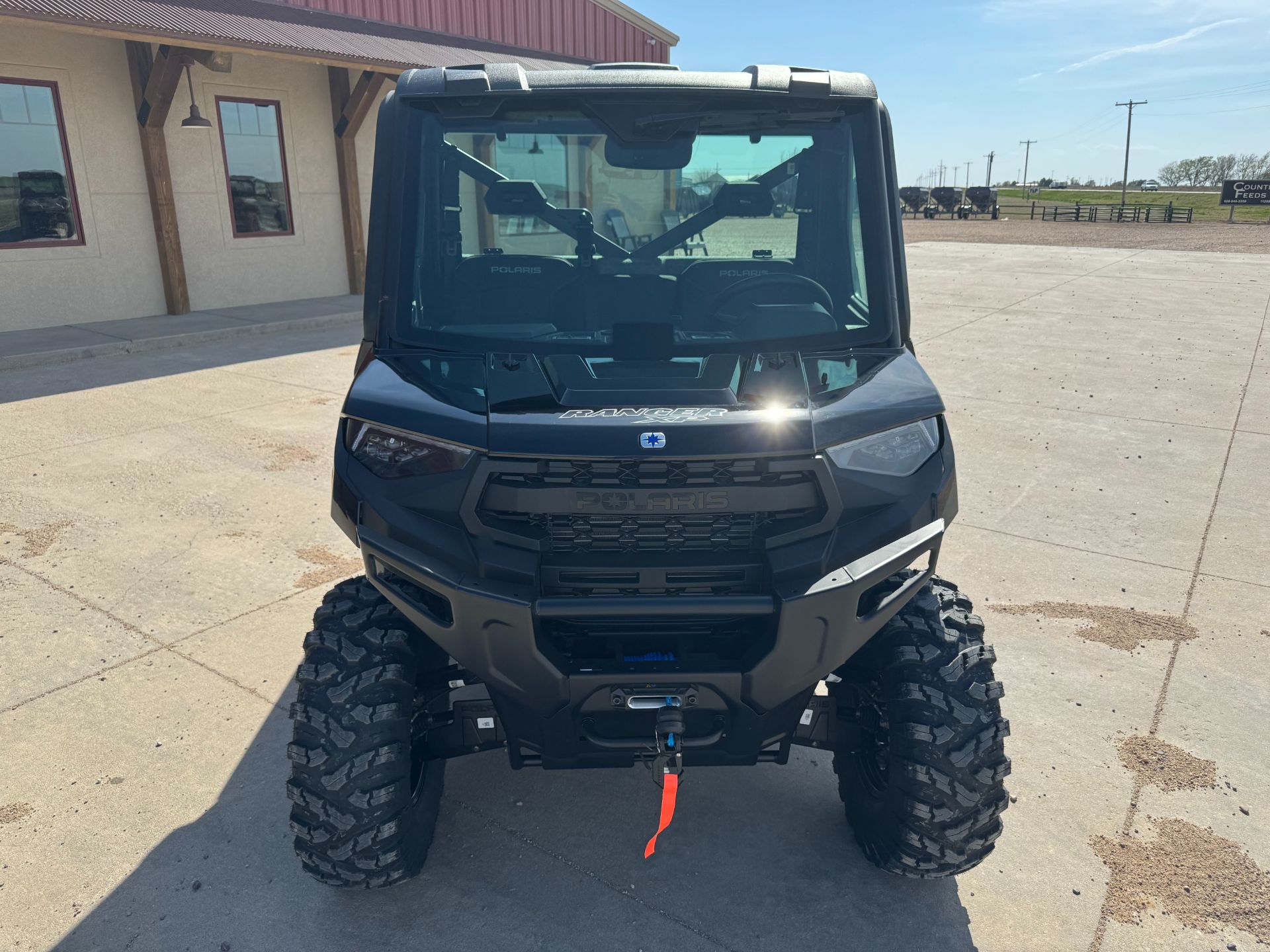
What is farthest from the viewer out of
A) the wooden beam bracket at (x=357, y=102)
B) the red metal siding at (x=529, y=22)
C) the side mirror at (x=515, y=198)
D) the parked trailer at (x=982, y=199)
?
the parked trailer at (x=982, y=199)

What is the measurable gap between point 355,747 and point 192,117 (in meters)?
12.5

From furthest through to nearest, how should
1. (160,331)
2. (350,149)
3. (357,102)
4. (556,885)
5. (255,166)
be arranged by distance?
(350,149)
(357,102)
(255,166)
(160,331)
(556,885)

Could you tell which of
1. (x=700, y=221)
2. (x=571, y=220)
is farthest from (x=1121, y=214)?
(x=571, y=220)

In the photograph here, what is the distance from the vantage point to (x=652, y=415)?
7.43ft

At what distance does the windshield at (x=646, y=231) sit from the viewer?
2707 mm

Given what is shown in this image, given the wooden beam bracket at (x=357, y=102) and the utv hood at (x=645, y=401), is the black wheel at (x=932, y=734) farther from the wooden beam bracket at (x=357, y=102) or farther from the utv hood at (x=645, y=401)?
the wooden beam bracket at (x=357, y=102)

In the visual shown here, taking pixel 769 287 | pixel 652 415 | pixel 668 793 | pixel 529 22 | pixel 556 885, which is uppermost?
pixel 529 22

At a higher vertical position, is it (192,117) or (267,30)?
(267,30)

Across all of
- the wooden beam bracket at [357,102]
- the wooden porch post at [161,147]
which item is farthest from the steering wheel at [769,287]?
the wooden beam bracket at [357,102]

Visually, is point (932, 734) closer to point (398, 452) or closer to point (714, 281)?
point (714, 281)

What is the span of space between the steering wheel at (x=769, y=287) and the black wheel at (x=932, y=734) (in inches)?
36.0

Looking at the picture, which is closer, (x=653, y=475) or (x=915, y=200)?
(x=653, y=475)

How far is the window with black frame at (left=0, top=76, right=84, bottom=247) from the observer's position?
36.8ft

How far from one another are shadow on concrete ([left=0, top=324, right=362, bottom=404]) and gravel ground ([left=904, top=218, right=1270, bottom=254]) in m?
18.4
